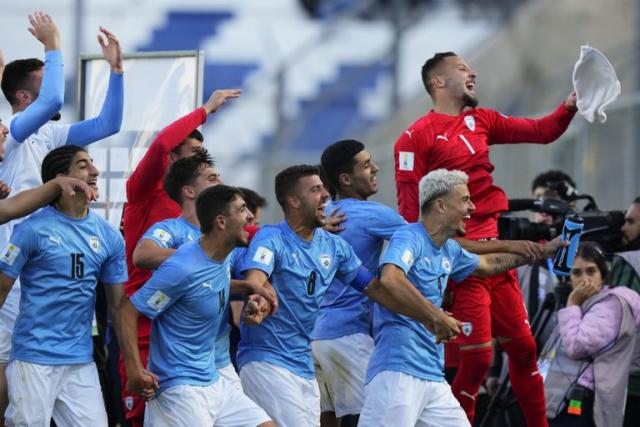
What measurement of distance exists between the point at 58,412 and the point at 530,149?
24.0 feet

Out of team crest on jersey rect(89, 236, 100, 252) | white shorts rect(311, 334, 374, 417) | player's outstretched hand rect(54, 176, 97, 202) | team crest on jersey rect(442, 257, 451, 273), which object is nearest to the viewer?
player's outstretched hand rect(54, 176, 97, 202)

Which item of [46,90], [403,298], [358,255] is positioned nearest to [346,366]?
[358,255]

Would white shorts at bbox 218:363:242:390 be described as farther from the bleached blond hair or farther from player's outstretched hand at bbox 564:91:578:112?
player's outstretched hand at bbox 564:91:578:112

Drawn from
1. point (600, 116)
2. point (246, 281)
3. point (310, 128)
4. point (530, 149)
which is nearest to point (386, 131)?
point (310, 128)

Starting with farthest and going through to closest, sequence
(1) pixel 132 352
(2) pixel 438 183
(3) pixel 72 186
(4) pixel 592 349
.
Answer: (4) pixel 592 349, (2) pixel 438 183, (1) pixel 132 352, (3) pixel 72 186

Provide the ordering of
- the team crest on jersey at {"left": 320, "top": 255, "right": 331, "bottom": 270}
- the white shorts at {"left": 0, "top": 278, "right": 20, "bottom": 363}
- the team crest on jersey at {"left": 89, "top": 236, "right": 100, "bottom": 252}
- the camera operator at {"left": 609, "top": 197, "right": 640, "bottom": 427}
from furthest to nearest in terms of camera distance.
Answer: the camera operator at {"left": 609, "top": 197, "right": 640, "bottom": 427}, the team crest on jersey at {"left": 320, "top": 255, "right": 331, "bottom": 270}, the white shorts at {"left": 0, "top": 278, "right": 20, "bottom": 363}, the team crest on jersey at {"left": 89, "top": 236, "right": 100, "bottom": 252}

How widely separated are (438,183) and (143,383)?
1968mm

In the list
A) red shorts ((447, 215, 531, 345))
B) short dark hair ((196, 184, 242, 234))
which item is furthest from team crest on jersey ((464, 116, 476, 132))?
short dark hair ((196, 184, 242, 234))

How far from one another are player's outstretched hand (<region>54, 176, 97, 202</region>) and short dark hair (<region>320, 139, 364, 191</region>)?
1781 mm

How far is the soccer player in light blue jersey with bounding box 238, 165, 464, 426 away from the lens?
7758 millimetres

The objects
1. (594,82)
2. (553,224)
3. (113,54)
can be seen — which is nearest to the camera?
(113,54)

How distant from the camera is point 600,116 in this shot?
347 inches

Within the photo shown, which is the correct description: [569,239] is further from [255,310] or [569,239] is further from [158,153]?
[158,153]

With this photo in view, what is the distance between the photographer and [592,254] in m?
9.61
